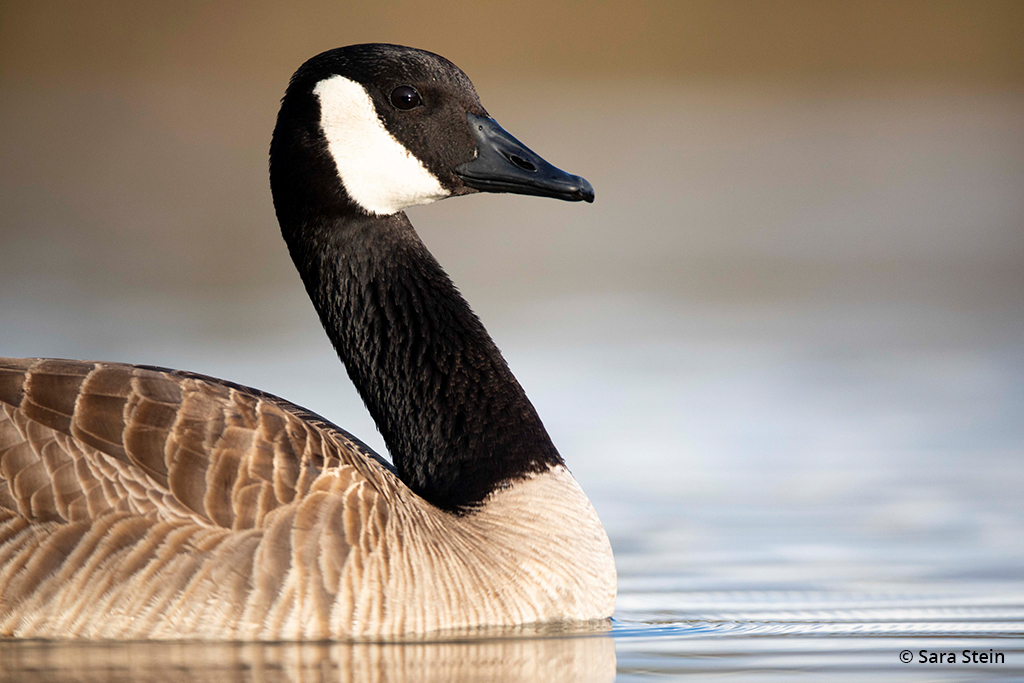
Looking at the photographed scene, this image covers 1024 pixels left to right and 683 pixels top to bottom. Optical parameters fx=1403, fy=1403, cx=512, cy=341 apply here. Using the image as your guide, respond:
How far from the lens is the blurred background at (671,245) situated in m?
8.02

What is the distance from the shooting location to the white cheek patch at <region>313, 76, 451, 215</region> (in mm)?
5957

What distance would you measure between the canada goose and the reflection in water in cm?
11

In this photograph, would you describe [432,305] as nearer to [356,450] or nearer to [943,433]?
[356,450]

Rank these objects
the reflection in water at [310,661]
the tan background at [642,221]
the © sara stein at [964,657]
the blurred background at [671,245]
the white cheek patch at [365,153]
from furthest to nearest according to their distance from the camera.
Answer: the tan background at [642,221] → the blurred background at [671,245] → the white cheek patch at [365,153] → the © sara stein at [964,657] → the reflection in water at [310,661]

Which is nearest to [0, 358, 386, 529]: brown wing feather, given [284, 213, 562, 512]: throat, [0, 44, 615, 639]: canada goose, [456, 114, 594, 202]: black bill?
[0, 44, 615, 639]: canada goose

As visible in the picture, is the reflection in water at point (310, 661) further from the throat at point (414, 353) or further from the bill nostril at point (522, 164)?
the bill nostril at point (522, 164)

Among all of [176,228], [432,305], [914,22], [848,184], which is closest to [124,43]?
[176,228]

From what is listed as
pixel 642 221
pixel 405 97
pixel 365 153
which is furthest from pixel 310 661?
pixel 642 221

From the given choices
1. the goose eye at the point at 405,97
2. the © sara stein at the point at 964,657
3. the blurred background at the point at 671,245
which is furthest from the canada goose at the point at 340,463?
the © sara stein at the point at 964,657

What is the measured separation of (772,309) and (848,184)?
995cm

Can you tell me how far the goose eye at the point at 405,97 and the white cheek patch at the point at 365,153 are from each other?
0.10 meters

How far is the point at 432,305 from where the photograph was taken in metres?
6.15

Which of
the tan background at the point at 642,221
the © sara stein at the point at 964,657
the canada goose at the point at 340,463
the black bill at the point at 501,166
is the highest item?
the tan background at the point at 642,221

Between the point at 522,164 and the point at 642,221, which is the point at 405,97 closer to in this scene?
the point at 522,164
